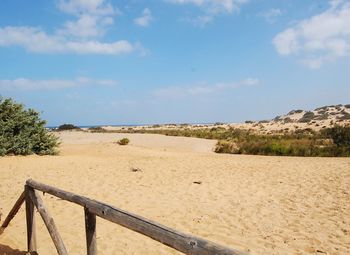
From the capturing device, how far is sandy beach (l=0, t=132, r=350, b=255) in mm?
6496

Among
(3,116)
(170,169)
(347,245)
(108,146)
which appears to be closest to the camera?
(347,245)

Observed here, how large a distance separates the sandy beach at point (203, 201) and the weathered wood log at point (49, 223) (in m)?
1.20

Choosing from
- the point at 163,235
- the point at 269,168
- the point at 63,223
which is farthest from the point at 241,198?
the point at 163,235

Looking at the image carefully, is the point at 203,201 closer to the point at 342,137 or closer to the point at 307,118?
the point at 342,137

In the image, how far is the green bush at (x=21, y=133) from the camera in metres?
17.1

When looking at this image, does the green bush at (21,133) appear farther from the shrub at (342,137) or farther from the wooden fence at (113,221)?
the shrub at (342,137)

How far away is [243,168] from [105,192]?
269 inches

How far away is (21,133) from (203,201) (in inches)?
476

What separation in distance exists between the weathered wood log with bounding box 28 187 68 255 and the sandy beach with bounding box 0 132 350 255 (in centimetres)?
120

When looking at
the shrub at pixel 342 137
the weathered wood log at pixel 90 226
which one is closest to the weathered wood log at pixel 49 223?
the weathered wood log at pixel 90 226

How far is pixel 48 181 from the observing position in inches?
470

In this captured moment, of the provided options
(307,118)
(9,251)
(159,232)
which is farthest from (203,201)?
(307,118)

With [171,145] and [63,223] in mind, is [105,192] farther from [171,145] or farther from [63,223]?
[171,145]

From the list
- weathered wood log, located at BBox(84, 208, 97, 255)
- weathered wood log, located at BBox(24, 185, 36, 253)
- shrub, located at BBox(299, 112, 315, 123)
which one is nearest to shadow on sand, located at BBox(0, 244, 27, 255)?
weathered wood log, located at BBox(24, 185, 36, 253)
